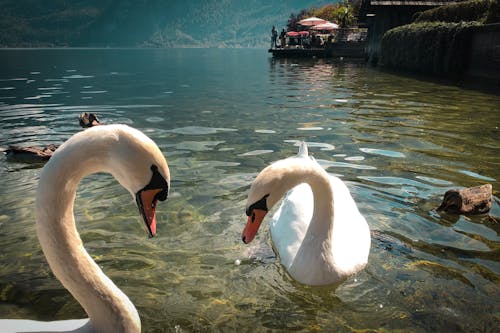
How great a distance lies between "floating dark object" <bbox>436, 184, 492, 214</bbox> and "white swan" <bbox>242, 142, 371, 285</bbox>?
1.47m

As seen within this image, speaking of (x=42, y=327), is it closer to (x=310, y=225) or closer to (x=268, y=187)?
(x=268, y=187)

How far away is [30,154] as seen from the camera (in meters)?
8.76

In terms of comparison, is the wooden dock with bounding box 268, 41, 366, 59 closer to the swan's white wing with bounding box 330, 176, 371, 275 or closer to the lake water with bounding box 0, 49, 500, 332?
the lake water with bounding box 0, 49, 500, 332

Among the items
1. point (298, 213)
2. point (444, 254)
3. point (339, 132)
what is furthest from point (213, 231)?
point (339, 132)

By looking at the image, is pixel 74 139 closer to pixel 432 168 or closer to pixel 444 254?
pixel 444 254

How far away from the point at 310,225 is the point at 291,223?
65cm

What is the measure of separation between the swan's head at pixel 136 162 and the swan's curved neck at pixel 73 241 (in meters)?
0.09

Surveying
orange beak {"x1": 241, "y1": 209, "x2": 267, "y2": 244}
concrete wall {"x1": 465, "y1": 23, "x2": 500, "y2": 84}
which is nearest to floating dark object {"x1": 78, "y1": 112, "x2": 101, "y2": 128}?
orange beak {"x1": 241, "y1": 209, "x2": 267, "y2": 244}

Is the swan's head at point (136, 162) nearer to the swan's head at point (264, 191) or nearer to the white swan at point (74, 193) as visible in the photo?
the white swan at point (74, 193)

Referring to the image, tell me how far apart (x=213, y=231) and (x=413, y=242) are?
7.75ft

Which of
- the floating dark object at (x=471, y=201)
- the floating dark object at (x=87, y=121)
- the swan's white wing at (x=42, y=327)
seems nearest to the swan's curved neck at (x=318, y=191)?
the swan's white wing at (x=42, y=327)

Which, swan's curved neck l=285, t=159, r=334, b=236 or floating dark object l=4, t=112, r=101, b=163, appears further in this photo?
floating dark object l=4, t=112, r=101, b=163

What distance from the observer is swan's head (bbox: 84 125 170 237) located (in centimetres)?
238

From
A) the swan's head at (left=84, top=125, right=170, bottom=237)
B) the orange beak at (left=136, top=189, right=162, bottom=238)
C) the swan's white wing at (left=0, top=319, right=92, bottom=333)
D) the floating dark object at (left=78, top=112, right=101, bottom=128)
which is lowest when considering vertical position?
the floating dark object at (left=78, top=112, right=101, bottom=128)
